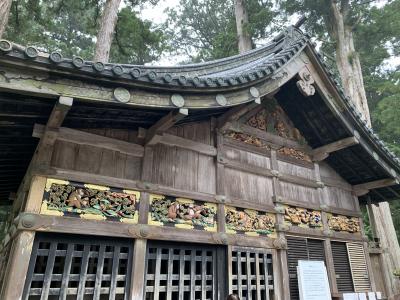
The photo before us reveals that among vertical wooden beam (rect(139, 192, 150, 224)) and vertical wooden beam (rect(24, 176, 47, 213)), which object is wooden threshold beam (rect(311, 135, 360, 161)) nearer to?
vertical wooden beam (rect(139, 192, 150, 224))

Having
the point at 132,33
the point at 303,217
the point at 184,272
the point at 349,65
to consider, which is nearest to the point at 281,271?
the point at 303,217

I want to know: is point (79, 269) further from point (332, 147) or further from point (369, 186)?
point (369, 186)

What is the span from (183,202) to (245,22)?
1391 cm

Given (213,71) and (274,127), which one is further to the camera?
(213,71)

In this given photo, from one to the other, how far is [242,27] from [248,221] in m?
12.9

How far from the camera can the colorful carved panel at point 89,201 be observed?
4234mm

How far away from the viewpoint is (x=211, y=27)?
24.2 meters

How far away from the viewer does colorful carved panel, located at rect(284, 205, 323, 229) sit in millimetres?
6832

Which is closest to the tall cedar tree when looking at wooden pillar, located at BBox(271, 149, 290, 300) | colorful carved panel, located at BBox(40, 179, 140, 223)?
wooden pillar, located at BBox(271, 149, 290, 300)

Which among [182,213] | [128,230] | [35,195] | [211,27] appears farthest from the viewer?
[211,27]

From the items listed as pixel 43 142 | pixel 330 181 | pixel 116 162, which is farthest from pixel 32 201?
pixel 330 181

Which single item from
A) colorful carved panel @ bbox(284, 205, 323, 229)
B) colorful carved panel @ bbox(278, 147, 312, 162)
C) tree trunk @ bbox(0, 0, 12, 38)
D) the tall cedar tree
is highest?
the tall cedar tree

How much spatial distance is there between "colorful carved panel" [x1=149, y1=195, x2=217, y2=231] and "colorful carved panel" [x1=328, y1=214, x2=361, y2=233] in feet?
11.7

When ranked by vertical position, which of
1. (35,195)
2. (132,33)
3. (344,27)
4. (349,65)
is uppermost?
(344,27)
